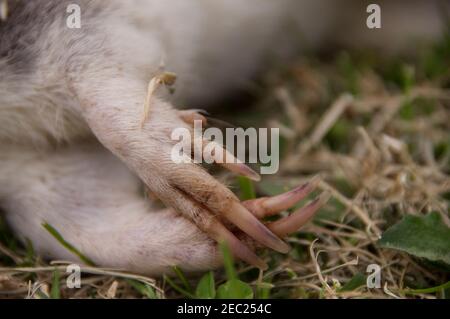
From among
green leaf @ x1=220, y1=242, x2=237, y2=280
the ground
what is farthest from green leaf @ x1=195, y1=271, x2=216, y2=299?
green leaf @ x1=220, y1=242, x2=237, y2=280

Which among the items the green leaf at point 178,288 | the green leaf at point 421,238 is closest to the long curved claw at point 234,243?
the green leaf at point 178,288

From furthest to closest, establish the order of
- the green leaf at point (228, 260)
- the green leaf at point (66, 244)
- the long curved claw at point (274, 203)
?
1. the green leaf at point (66, 244)
2. the long curved claw at point (274, 203)
3. the green leaf at point (228, 260)

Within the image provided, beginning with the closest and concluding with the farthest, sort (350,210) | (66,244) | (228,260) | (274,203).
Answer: (228,260), (274,203), (66,244), (350,210)

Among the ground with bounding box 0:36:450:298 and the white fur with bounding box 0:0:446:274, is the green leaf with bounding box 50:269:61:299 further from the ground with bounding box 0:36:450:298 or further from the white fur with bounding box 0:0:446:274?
the white fur with bounding box 0:0:446:274

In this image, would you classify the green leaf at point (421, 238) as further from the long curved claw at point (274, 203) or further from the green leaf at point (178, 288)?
the green leaf at point (178, 288)

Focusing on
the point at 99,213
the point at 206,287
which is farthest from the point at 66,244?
the point at 206,287

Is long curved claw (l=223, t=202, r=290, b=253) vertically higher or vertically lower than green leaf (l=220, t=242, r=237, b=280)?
higher

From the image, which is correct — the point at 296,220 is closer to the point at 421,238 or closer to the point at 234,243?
the point at 234,243
